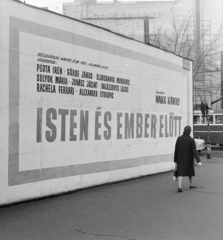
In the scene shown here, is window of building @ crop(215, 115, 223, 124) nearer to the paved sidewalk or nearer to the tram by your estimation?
the tram

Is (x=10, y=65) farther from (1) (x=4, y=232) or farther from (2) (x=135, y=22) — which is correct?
(2) (x=135, y=22)

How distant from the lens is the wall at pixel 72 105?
24.2ft

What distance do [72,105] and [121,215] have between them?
319cm

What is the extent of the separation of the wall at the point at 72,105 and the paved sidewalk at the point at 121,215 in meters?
0.65

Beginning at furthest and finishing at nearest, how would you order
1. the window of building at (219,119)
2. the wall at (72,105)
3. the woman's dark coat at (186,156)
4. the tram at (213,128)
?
the window of building at (219,119)
the tram at (213,128)
the woman's dark coat at (186,156)
the wall at (72,105)

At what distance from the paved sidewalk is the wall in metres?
0.65

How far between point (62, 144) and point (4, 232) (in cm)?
321

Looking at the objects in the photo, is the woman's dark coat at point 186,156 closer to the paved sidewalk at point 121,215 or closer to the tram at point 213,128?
the paved sidewalk at point 121,215

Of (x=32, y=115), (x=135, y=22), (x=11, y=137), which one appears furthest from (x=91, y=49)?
(x=135, y=22)

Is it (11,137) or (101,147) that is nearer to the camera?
(11,137)

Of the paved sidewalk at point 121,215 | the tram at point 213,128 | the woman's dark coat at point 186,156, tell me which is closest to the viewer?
the paved sidewalk at point 121,215

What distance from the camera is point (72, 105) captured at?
28.8 feet

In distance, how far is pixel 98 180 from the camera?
31.6 feet

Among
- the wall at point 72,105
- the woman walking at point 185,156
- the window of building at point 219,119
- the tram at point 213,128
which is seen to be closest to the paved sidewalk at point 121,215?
the woman walking at point 185,156
